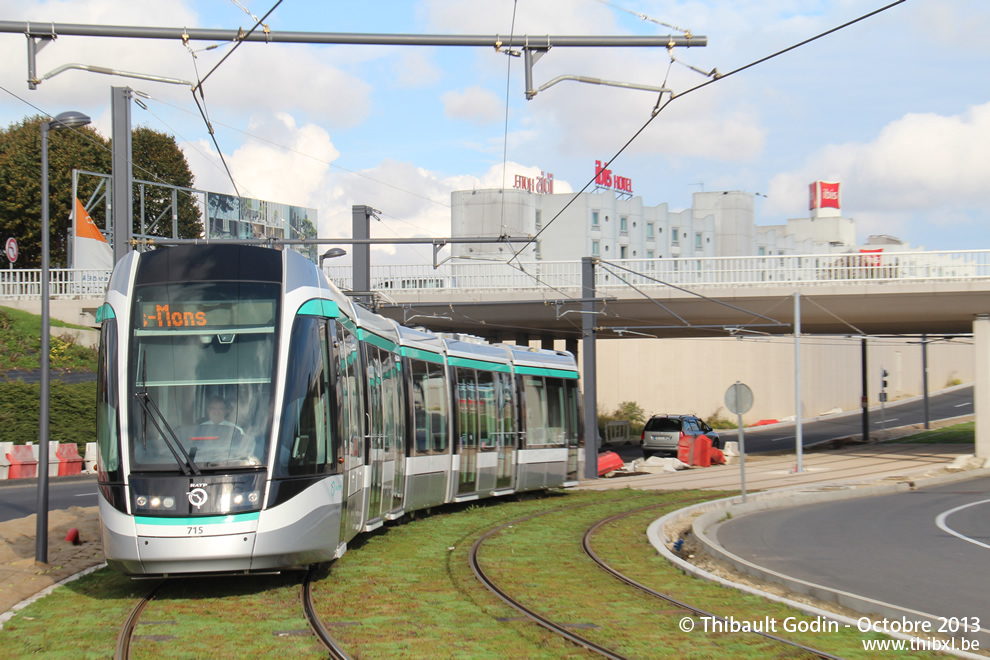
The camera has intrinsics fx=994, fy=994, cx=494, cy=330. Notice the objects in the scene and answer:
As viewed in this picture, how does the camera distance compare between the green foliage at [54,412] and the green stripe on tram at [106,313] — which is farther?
the green foliage at [54,412]

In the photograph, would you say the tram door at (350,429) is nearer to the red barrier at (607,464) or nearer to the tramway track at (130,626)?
the tramway track at (130,626)

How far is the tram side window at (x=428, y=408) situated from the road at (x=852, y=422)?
32276mm

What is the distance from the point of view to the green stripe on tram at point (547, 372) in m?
20.2

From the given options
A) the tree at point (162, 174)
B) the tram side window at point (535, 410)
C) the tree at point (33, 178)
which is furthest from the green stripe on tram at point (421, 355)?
the tree at point (162, 174)

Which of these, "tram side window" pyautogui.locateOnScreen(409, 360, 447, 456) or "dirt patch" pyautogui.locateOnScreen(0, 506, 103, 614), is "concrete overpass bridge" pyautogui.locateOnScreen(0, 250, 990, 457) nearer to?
"tram side window" pyautogui.locateOnScreen(409, 360, 447, 456)

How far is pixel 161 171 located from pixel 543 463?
47694 millimetres

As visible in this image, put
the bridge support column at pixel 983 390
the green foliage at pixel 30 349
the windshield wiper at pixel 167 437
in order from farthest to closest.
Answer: the green foliage at pixel 30 349 → the bridge support column at pixel 983 390 → the windshield wiper at pixel 167 437

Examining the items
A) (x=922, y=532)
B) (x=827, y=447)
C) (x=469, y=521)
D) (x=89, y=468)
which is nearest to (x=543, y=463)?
(x=469, y=521)

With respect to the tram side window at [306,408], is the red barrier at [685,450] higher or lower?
lower

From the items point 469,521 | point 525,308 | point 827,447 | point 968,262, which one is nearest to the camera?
point 469,521

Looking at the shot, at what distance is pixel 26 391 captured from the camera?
27688 millimetres

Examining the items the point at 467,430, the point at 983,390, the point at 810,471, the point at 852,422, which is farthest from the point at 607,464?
the point at 852,422

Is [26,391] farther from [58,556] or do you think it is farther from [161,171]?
[161,171]

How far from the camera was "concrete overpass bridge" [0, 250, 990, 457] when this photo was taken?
31922mm
